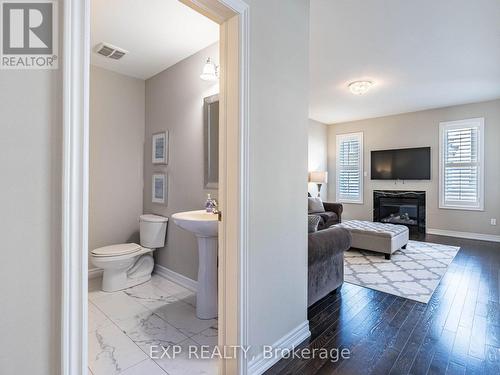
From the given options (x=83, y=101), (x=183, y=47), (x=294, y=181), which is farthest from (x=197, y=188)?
(x=83, y=101)

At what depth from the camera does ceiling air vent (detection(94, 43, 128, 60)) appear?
2.58 meters

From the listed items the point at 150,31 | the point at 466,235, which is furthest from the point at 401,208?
the point at 150,31

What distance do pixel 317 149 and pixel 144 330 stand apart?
19.2 ft

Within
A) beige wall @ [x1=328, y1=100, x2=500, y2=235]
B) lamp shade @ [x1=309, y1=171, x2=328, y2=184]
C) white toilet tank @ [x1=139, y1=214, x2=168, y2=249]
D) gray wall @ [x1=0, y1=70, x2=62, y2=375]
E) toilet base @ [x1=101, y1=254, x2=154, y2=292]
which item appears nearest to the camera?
gray wall @ [x1=0, y1=70, x2=62, y2=375]

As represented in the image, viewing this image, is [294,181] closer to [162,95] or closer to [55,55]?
[55,55]

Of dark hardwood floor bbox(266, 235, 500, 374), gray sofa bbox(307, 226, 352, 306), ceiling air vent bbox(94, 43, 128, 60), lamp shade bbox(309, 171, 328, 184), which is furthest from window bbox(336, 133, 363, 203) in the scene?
ceiling air vent bbox(94, 43, 128, 60)

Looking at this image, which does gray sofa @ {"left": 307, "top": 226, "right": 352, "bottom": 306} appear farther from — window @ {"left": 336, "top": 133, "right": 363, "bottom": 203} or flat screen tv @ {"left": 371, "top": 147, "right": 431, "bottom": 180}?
window @ {"left": 336, "top": 133, "right": 363, "bottom": 203}

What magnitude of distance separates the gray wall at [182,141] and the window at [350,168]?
515cm

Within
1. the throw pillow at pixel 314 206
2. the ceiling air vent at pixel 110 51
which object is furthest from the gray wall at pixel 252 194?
the throw pillow at pixel 314 206

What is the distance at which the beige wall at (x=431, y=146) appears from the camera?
4934mm

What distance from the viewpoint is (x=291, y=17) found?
70.7 inches

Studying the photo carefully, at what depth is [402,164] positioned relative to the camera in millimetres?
5926

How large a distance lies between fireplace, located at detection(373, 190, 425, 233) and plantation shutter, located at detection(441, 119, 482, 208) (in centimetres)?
48

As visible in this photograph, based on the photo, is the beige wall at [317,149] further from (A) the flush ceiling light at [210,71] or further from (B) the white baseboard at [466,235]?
(A) the flush ceiling light at [210,71]
